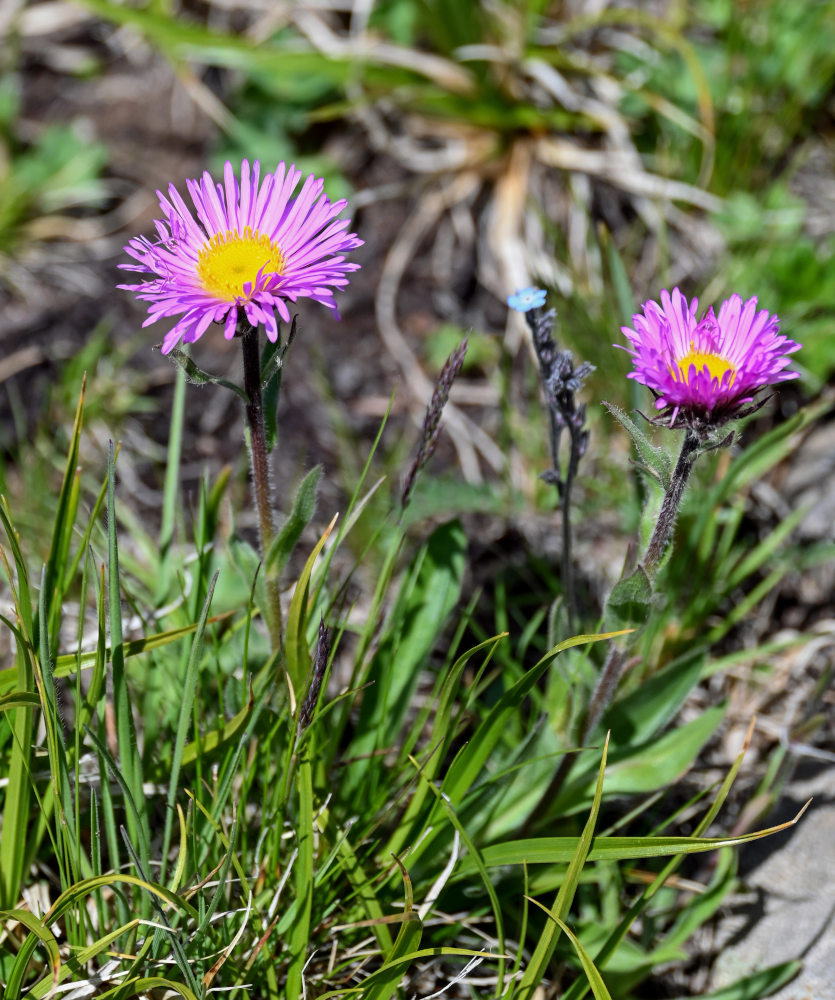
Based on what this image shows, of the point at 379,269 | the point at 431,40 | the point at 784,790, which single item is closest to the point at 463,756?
the point at 784,790

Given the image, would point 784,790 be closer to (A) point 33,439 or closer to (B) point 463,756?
(B) point 463,756

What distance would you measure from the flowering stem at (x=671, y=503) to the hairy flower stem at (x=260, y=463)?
76cm

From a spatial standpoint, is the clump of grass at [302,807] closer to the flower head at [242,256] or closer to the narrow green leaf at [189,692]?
the narrow green leaf at [189,692]

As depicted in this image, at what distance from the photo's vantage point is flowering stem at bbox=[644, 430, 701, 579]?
1.61 meters

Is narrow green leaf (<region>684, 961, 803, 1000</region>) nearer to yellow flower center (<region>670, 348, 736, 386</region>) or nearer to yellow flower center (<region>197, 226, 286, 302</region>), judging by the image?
yellow flower center (<region>670, 348, 736, 386</region>)

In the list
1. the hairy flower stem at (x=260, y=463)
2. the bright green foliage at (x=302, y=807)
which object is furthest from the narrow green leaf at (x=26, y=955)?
the hairy flower stem at (x=260, y=463)

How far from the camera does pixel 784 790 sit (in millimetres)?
2473

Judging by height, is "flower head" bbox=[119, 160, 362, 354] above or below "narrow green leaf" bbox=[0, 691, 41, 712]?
above

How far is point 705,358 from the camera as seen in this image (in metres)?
1.70

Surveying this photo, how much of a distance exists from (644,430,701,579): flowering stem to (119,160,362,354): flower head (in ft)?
2.14

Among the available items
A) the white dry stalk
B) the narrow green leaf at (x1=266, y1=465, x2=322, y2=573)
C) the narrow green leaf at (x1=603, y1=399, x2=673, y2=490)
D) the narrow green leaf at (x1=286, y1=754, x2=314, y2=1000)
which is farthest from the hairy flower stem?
the white dry stalk

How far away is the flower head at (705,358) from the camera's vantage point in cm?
155

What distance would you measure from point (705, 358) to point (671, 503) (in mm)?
273

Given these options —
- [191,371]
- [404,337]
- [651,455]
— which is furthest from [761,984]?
[404,337]
